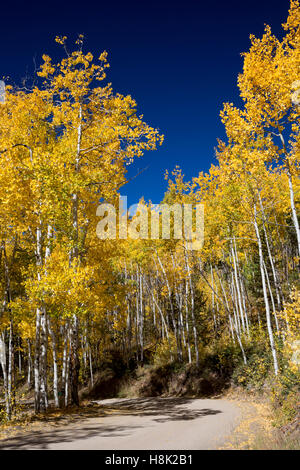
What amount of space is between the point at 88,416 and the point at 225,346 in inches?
426

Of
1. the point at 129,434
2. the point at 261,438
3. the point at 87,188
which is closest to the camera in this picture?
the point at 261,438

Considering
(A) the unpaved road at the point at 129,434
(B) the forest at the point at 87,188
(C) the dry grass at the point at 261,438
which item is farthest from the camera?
(B) the forest at the point at 87,188

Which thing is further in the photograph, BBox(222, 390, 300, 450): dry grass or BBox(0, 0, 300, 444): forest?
BBox(0, 0, 300, 444): forest

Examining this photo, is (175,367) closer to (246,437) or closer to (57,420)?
(57,420)

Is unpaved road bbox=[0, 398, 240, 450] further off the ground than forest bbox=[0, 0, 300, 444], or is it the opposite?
forest bbox=[0, 0, 300, 444]

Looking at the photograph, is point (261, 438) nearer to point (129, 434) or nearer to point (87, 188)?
point (129, 434)

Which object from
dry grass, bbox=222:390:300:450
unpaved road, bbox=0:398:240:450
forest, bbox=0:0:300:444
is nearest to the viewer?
dry grass, bbox=222:390:300:450

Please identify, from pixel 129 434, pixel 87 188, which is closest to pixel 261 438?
pixel 129 434

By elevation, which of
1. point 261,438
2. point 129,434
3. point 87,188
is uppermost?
point 87,188

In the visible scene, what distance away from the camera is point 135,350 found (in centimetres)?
2405

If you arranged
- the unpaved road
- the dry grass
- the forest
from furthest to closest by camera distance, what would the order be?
the forest, the unpaved road, the dry grass

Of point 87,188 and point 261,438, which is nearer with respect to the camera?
point 261,438

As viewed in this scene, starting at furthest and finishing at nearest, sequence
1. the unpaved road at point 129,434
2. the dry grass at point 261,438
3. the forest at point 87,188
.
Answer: the forest at point 87,188 < the unpaved road at point 129,434 < the dry grass at point 261,438
